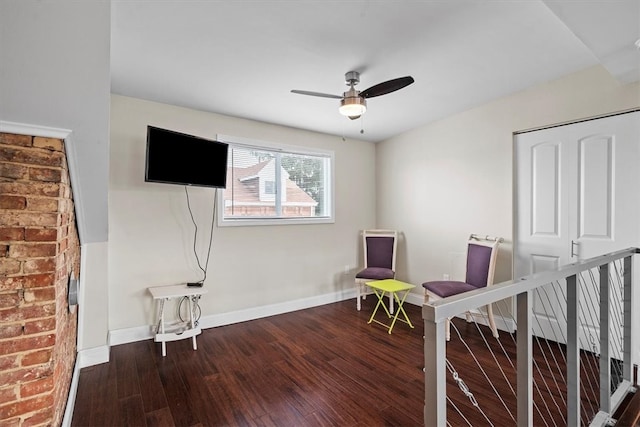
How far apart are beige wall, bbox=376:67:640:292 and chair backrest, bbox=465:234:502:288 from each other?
6.0 inches

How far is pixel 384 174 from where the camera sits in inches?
191

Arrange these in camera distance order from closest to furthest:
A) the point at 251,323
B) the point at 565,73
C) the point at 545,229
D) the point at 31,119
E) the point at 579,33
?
1. the point at 31,119
2. the point at 579,33
3. the point at 565,73
4. the point at 545,229
5. the point at 251,323

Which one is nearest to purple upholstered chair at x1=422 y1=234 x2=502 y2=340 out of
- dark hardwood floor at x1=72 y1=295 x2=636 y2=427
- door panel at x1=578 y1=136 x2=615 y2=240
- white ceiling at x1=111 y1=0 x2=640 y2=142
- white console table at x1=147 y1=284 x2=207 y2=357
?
dark hardwood floor at x1=72 y1=295 x2=636 y2=427

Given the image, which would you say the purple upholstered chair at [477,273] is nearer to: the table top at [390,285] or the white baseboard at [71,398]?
the table top at [390,285]

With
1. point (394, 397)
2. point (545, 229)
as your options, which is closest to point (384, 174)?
A: point (545, 229)

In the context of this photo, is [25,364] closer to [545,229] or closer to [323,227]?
[323,227]

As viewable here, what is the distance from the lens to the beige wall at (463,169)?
2.85 meters

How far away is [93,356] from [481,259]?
3.93m

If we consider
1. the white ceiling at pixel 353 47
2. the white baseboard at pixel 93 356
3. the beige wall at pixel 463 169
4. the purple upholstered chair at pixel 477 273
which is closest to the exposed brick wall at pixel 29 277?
the white ceiling at pixel 353 47

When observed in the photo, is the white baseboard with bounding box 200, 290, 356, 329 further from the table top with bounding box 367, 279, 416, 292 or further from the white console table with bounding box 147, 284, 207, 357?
the table top with bounding box 367, 279, 416, 292

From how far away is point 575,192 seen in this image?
2.86 m

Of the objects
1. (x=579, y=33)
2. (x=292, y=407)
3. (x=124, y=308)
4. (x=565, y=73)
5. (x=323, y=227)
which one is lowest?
(x=292, y=407)

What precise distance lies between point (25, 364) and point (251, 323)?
242 centimetres

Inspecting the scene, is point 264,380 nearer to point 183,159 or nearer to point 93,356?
point 93,356
